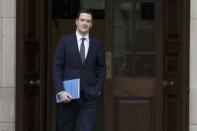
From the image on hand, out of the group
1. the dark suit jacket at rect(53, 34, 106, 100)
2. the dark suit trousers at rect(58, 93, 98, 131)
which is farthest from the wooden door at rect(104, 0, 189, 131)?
the dark suit trousers at rect(58, 93, 98, 131)

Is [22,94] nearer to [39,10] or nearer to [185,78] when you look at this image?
[39,10]

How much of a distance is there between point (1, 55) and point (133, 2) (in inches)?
73.5

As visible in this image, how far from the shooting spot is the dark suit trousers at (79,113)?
6.43 metres

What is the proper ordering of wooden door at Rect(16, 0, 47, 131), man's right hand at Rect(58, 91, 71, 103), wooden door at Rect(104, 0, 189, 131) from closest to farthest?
man's right hand at Rect(58, 91, 71, 103) → wooden door at Rect(16, 0, 47, 131) → wooden door at Rect(104, 0, 189, 131)

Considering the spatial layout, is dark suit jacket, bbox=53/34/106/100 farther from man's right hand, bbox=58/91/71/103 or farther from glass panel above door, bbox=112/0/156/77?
glass panel above door, bbox=112/0/156/77

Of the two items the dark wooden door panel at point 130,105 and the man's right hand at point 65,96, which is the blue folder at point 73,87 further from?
the dark wooden door panel at point 130,105

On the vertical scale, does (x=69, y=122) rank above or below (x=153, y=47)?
below

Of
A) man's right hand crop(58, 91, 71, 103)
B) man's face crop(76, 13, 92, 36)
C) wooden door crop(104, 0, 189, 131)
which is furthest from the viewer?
wooden door crop(104, 0, 189, 131)

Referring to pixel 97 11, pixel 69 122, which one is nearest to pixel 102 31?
pixel 97 11

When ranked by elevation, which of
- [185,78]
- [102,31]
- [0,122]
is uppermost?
[102,31]

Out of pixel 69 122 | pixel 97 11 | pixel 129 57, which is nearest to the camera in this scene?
pixel 69 122

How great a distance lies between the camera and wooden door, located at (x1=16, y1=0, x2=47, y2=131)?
7281 millimetres

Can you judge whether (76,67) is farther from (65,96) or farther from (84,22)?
(84,22)

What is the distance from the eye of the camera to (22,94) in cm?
734
